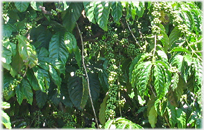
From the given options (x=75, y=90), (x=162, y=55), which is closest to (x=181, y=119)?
(x=162, y=55)

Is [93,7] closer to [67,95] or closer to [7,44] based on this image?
[7,44]

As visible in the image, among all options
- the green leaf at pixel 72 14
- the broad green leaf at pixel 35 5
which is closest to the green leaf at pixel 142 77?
the green leaf at pixel 72 14

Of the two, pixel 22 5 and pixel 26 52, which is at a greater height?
pixel 22 5

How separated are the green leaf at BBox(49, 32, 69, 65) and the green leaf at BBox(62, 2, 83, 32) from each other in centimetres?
14

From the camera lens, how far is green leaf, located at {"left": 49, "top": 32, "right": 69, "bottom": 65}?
202 centimetres

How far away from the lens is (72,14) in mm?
2133

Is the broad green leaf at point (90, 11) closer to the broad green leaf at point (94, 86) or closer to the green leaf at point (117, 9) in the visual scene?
the green leaf at point (117, 9)

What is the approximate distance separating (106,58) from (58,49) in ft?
1.23

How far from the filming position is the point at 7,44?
1790mm

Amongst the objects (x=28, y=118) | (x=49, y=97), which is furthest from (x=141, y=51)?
(x=28, y=118)

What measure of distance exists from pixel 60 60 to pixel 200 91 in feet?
3.08

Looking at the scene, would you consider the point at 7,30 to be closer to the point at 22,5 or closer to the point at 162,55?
the point at 22,5

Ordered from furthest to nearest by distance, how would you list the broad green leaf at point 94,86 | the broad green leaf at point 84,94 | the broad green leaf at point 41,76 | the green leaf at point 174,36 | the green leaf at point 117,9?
the broad green leaf at point 94,86, the broad green leaf at point 84,94, the green leaf at point 174,36, the green leaf at point 117,9, the broad green leaf at point 41,76

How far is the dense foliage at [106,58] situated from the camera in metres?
1.82
